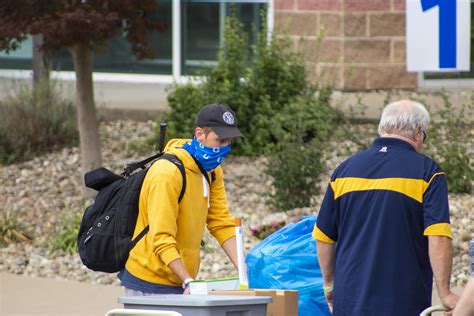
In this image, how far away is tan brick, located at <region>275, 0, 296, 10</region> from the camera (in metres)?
15.8

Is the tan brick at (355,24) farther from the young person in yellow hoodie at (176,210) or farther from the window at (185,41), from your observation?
the young person in yellow hoodie at (176,210)

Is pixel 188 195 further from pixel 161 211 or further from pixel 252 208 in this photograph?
pixel 252 208

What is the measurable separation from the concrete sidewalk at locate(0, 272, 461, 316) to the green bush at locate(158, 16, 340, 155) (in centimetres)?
371

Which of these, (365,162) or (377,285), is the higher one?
(365,162)

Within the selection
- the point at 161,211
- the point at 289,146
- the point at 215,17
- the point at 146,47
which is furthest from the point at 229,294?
the point at 215,17

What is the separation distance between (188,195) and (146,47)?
22.3 feet

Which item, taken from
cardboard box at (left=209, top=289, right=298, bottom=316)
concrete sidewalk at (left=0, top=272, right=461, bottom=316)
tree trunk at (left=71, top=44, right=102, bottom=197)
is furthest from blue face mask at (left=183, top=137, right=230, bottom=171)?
tree trunk at (left=71, top=44, right=102, bottom=197)

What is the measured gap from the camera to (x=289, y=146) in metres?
11.0

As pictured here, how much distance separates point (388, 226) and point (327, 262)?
44cm

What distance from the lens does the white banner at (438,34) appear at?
10633 mm

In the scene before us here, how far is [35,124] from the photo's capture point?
13914mm

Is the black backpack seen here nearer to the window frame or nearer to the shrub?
the shrub

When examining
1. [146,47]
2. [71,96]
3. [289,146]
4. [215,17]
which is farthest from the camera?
[215,17]

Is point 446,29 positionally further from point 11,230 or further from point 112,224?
point 112,224
